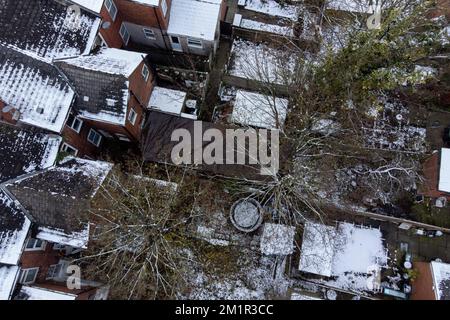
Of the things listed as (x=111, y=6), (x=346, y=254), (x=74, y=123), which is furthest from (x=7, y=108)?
(x=346, y=254)

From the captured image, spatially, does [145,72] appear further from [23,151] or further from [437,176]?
[437,176]

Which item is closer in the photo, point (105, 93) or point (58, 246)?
point (105, 93)

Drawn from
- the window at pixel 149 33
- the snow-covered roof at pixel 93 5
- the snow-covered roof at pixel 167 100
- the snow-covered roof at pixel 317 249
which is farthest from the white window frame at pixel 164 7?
the snow-covered roof at pixel 317 249

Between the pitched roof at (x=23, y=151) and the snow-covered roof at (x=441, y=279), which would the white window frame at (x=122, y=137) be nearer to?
the pitched roof at (x=23, y=151)

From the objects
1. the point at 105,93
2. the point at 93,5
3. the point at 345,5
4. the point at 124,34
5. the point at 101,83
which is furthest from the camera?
the point at 345,5

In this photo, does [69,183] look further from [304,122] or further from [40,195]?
[304,122]

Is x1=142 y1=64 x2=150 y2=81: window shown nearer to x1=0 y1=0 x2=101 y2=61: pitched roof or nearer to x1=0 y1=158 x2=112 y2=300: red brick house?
x1=0 y1=0 x2=101 y2=61: pitched roof
